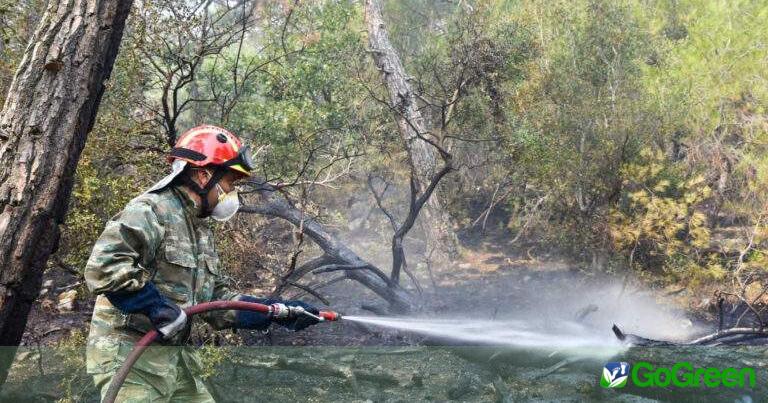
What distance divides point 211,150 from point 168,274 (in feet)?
2.03

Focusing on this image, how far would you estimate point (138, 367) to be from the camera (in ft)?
8.69

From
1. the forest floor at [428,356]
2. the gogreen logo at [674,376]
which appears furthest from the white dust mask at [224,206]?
the gogreen logo at [674,376]

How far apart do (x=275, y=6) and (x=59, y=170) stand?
320 inches

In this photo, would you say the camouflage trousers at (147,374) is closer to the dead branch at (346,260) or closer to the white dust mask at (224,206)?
the white dust mask at (224,206)

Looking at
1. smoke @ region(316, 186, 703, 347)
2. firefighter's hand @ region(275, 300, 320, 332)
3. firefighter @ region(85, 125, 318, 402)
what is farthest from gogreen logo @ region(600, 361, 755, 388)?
firefighter @ region(85, 125, 318, 402)

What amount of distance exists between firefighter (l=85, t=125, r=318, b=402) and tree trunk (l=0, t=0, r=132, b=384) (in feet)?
3.32

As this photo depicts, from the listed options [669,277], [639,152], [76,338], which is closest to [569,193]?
[639,152]

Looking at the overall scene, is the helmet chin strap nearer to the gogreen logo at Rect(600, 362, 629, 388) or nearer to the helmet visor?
the helmet visor

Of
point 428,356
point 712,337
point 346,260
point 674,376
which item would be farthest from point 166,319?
point 712,337

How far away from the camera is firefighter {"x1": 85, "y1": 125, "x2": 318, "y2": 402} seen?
7.97ft

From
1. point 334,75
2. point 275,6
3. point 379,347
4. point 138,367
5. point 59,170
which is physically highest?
point 275,6

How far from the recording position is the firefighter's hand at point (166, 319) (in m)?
2.41

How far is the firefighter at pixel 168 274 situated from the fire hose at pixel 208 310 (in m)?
0.05

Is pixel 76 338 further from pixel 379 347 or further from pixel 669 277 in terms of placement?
pixel 669 277
